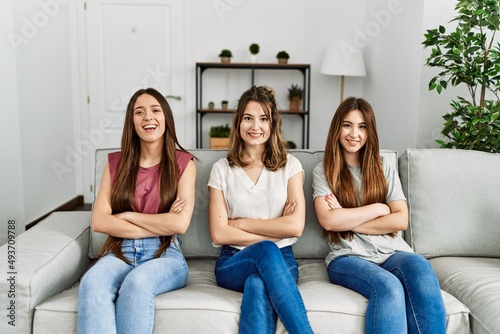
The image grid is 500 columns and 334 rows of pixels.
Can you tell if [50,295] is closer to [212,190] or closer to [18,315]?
[18,315]

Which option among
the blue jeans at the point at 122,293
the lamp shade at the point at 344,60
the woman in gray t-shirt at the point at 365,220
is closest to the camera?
the blue jeans at the point at 122,293

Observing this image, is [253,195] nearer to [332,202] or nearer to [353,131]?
[332,202]

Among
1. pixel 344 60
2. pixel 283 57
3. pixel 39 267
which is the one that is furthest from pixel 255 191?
pixel 283 57

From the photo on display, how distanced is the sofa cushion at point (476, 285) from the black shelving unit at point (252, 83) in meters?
2.88

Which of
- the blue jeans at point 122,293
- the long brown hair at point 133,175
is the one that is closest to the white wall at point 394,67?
the long brown hair at point 133,175

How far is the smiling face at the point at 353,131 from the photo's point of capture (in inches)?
81.2

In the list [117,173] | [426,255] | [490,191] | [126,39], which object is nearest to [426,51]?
[490,191]

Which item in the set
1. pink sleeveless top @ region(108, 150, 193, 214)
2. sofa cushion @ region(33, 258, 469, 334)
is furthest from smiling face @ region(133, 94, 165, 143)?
sofa cushion @ region(33, 258, 469, 334)

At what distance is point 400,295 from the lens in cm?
167

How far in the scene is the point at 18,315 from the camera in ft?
5.51

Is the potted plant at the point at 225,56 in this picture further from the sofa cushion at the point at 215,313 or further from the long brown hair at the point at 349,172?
the sofa cushion at the point at 215,313

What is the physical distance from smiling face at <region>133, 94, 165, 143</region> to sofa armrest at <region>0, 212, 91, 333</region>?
480mm

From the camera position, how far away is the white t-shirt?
6.64ft

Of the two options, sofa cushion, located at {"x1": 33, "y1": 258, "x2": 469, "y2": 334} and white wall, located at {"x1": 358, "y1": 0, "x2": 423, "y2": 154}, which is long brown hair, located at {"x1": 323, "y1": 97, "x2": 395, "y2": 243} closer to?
sofa cushion, located at {"x1": 33, "y1": 258, "x2": 469, "y2": 334}
